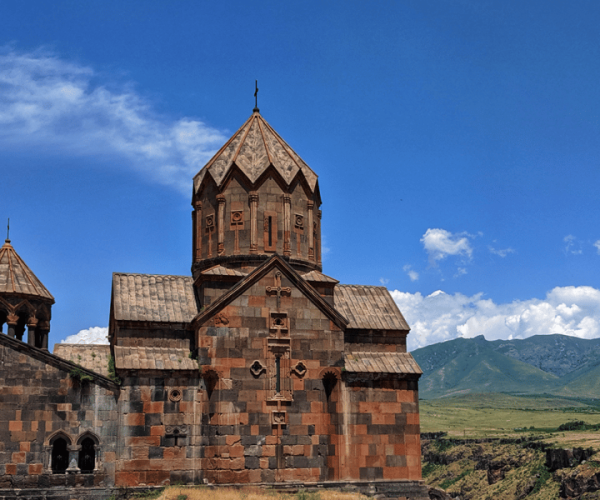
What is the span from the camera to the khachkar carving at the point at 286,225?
896 inches

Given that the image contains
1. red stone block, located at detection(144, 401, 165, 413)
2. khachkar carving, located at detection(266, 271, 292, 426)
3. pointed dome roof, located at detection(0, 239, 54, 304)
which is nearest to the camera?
red stone block, located at detection(144, 401, 165, 413)

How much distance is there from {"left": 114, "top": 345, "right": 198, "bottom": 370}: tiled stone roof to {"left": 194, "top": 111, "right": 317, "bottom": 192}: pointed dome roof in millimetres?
5701

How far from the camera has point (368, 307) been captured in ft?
76.4

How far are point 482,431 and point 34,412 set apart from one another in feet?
223

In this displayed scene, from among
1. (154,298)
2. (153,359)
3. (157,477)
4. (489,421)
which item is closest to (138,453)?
(157,477)

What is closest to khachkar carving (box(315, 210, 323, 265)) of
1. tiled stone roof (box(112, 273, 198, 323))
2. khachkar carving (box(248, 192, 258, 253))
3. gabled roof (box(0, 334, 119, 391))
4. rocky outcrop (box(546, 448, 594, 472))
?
khachkar carving (box(248, 192, 258, 253))

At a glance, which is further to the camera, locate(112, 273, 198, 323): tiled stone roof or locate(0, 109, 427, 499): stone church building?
locate(112, 273, 198, 323): tiled stone roof

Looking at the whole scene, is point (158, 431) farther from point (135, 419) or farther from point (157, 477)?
point (157, 477)

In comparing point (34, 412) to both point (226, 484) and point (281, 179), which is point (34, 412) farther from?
point (281, 179)

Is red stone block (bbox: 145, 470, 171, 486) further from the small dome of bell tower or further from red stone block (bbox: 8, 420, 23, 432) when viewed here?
the small dome of bell tower

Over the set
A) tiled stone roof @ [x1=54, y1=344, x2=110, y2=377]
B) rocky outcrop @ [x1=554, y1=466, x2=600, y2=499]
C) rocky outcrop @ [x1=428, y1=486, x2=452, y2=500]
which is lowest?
rocky outcrop @ [x1=554, y1=466, x2=600, y2=499]

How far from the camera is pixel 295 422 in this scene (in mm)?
20188

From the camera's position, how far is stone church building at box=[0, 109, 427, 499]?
62.5 ft

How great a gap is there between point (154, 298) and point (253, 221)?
3795 mm
